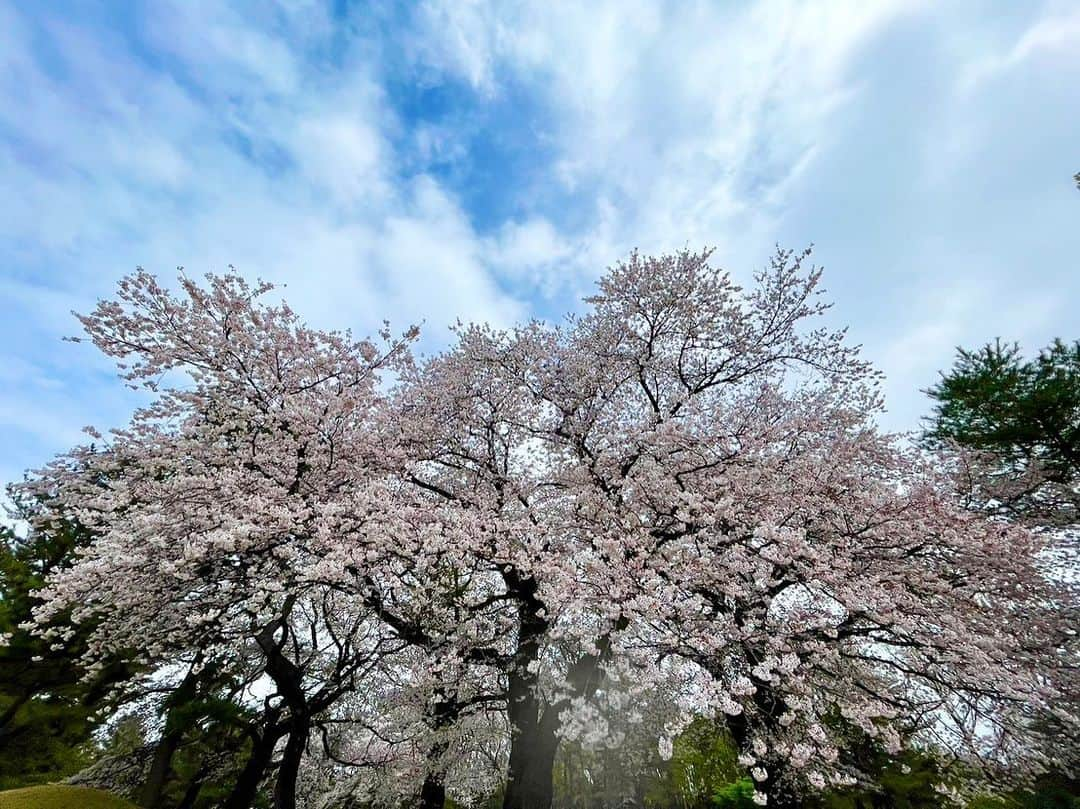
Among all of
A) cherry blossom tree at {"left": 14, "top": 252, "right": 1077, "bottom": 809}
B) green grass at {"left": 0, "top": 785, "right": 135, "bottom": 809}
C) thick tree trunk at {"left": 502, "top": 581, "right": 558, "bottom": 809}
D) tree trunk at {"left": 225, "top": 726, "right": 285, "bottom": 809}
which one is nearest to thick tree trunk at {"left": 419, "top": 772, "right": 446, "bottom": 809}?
cherry blossom tree at {"left": 14, "top": 252, "right": 1077, "bottom": 809}

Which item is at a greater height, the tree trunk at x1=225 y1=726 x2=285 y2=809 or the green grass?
the tree trunk at x1=225 y1=726 x2=285 y2=809

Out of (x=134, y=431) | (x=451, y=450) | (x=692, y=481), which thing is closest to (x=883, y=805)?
(x=692, y=481)

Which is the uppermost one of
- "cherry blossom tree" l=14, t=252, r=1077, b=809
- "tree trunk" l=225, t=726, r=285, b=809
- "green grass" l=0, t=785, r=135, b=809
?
"cherry blossom tree" l=14, t=252, r=1077, b=809

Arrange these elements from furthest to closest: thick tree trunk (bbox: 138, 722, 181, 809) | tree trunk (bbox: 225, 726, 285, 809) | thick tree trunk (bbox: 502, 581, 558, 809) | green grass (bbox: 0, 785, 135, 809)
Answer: thick tree trunk (bbox: 138, 722, 181, 809), tree trunk (bbox: 225, 726, 285, 809), thick tree trunk (bbox: 502, 581, 558, 809), green grass (bbox: 0, 785, 135, 809)

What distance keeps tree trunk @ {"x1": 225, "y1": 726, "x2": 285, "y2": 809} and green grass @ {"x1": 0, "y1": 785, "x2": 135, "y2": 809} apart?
2.20 meters

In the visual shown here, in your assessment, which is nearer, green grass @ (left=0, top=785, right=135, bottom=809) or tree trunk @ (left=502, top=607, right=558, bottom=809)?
green grass @ (left=0, top=785, right=135, bottom=809)

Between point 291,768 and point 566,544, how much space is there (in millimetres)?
6616

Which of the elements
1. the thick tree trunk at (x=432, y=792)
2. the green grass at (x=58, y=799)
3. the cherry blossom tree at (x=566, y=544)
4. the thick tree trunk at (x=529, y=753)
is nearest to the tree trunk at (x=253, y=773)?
the cherry blossom tree at (x=566, y=544)

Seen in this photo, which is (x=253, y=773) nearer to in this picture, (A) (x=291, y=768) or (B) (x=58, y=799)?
(A) (x=291, y=768)

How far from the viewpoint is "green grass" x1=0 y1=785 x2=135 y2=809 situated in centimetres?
656

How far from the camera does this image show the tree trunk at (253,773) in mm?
9195

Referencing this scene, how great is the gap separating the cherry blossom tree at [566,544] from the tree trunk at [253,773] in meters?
0.14

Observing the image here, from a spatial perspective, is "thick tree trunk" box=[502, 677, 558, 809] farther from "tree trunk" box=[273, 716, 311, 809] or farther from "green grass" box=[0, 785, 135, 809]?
"green grass" box=[0, 785, 135, 809]

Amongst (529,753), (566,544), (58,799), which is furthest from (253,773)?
(566,544)
